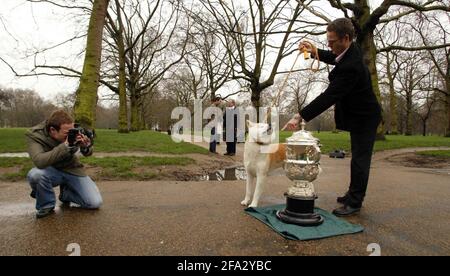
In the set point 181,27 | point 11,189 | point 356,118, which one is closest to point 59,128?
point 11,189

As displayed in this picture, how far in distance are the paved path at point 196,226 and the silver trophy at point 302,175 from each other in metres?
0.41

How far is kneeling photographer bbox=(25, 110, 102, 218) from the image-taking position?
13.7 ft

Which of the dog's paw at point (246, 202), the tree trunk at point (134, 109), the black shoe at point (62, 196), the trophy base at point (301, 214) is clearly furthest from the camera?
the tree trunk at point (134, 109)

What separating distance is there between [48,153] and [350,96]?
13.2ft

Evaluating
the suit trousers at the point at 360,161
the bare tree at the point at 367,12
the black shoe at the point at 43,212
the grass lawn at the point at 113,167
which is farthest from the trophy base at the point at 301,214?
the bare tree at the point at 367,12

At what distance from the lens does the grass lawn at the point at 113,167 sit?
7316mm

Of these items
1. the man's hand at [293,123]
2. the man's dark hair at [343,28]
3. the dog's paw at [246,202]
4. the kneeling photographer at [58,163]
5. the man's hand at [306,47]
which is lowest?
the dog's paw at [246,202]

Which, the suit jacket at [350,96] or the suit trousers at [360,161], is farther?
the suit trousers at [360,161]

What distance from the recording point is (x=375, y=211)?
472 cm

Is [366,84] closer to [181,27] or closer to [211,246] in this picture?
[211,246]

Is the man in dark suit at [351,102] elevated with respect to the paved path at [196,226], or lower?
elevated

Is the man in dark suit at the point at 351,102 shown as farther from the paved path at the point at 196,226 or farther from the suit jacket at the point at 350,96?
the paved path at the point at 196,226

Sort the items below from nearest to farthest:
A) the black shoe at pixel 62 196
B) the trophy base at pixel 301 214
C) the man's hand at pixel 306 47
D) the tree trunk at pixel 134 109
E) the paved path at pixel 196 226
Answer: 1. the paved path at pixel 196 226
2. the trophy base at pixel 301 214
3. the man's hand at pixel 306 47
4. the black shoe at pixel 62 196
5. the tree trunk at pixel 134 109
